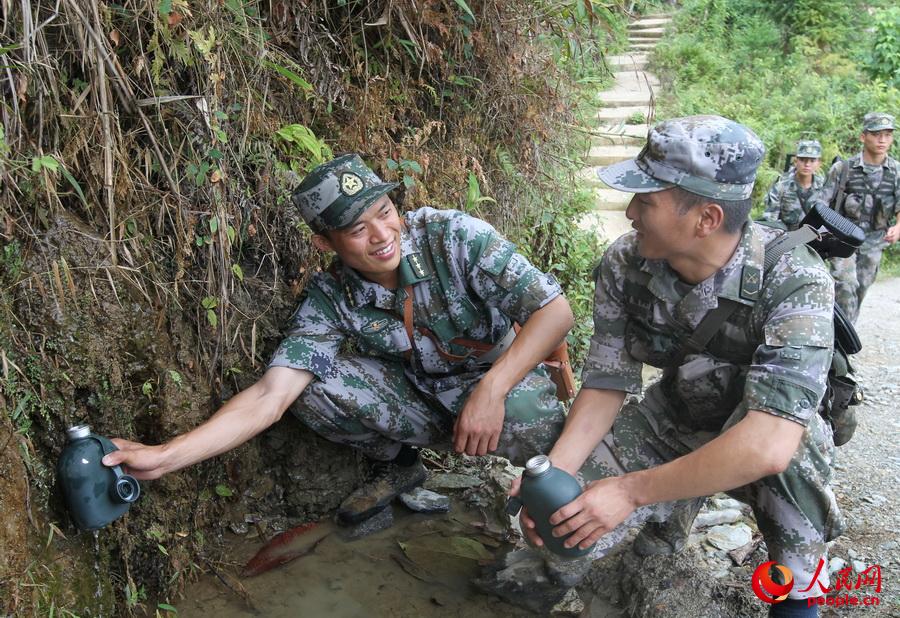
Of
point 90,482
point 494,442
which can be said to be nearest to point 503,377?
point 494,442

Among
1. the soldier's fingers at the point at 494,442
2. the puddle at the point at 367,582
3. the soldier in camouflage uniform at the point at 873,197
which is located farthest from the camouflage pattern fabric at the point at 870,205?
the puddle at the point at 367,582

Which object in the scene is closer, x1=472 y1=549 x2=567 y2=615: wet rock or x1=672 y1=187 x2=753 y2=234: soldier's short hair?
x1=672 y1=187 x2=753 y2=234: soldier's short hair

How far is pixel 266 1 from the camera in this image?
10.9 feet

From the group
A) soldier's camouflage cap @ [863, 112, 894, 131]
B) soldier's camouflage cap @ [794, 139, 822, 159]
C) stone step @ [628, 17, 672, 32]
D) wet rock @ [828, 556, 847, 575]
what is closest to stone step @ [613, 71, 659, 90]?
stone step @ [628, 17, 672, 32]

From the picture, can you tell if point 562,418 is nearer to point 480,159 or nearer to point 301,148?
point 301,148

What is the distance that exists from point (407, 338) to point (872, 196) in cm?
554

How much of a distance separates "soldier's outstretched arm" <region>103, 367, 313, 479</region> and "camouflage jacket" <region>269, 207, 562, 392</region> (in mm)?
80

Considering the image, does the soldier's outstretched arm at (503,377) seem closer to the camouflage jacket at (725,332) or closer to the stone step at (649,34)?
the camouflage jacket at (725,332)

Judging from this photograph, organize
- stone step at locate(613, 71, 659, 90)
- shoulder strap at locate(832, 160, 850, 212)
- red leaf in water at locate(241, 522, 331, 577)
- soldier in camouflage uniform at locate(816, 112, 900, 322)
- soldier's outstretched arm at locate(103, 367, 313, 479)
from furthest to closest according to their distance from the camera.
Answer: stone step at locate(613, 71, 659, 90) → shoulder strap at locate(832, 160, 850, 212) → soldier in camouflage uniform at locate(816, 112, 900, 322) → red leaf in water at locate(241, 522, 331, 577) → soldier's outstretched arm at locate(103, 367, 313, 479)

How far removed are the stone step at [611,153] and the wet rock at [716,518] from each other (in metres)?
6.83

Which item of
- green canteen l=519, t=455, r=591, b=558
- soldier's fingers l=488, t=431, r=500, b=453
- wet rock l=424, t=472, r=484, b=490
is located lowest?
wet rock l=424, t=472, r=484, b=490

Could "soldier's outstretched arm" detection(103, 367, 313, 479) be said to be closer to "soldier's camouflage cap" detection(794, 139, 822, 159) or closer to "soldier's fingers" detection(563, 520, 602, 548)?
"soldier's fingers" detection(563, 520, 602, 548)

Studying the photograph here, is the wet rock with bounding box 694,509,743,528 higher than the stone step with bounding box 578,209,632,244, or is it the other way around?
the wet rock with bounding box 694,509,743,528

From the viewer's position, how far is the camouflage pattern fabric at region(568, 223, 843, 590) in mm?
2174
